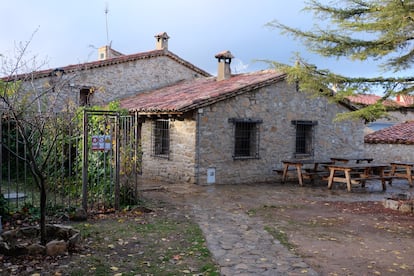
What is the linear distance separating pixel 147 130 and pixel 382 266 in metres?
10.2

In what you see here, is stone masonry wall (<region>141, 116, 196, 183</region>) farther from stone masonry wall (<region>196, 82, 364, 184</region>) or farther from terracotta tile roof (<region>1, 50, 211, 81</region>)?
terracotta tile roof (<region>1, 50, 211, 81</region>)

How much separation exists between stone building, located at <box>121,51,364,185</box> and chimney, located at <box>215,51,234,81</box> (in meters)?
0.62

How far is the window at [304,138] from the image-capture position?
1421 centimetres

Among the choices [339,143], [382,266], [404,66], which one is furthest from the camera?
[339,143]

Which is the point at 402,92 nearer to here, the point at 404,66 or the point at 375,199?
the point at 404,66

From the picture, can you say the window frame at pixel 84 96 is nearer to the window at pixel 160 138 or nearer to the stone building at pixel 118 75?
the stone building at pixel 118 75

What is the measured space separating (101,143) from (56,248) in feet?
9.73

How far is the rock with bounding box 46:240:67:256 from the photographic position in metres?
4.84

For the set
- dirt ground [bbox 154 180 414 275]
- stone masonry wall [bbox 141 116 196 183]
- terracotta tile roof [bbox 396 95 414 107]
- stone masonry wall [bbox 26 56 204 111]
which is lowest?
dirt ground [bbox 154 180 414 275]

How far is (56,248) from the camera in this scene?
4875 mm

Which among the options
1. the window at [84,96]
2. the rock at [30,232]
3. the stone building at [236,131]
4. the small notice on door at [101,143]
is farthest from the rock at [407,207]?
the window at [84,96]

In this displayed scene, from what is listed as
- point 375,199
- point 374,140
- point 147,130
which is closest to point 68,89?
point 147,130

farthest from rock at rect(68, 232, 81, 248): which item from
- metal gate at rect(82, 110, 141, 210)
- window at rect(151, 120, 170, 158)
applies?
window at rect(151, 120, 170, 158)

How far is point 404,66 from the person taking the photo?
8.20m
